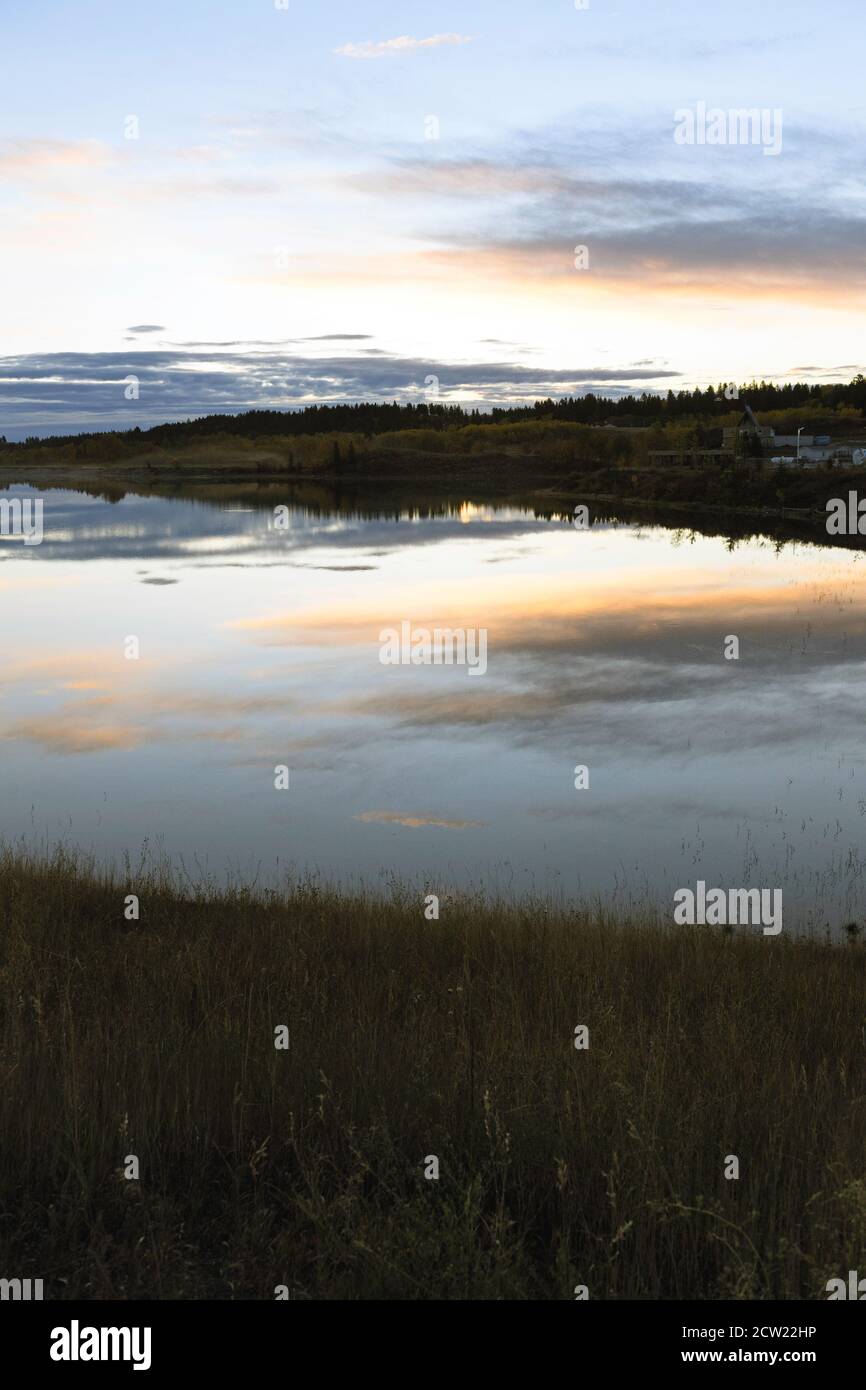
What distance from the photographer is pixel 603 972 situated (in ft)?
26.8

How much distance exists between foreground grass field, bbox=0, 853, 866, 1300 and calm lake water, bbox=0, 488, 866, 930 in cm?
370

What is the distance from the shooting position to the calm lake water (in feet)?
40.7

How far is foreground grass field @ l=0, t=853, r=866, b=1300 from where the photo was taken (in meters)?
3.96

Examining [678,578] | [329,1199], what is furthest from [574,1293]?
[678,578]

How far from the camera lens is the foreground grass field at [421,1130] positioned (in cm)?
396

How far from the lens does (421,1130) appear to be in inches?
193

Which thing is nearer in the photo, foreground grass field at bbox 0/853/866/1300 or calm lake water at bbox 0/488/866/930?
foreground grass field at bbox 0/853/866/1300

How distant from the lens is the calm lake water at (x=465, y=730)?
40.7 feet

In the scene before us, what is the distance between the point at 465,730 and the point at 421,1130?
13297mm

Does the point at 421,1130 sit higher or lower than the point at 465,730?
lower

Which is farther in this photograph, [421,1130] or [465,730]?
[465,730]

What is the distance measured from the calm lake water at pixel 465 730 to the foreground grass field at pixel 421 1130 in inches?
146

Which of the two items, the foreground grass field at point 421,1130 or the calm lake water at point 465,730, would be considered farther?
the calm lake water at point 465,730
